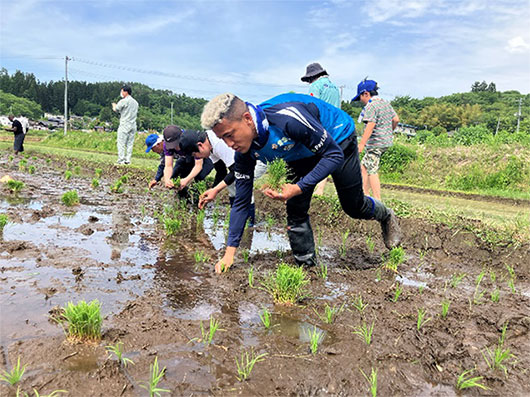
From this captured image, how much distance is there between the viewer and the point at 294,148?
3268 mm

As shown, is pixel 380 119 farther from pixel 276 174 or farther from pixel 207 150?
pixel 276 174

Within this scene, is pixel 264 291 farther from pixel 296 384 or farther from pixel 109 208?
pixel 109 208

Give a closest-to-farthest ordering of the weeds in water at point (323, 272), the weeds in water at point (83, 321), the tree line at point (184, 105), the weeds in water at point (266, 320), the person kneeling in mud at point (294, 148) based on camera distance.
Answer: the weeds in water at point (83, 321) → the weeds in water at point (266, 320) → the person kneeling in mud at point (294, 148) → the weeds in water at point (323, 272) → the tree line at point (184, 105)

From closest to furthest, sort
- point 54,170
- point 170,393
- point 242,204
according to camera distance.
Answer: point 170,393 < point 242,204 < point 54,170

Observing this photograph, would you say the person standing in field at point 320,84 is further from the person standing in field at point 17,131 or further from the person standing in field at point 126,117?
the person standing in field at point 17,131

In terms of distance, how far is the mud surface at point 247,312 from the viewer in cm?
198

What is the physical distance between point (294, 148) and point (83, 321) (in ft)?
6.39

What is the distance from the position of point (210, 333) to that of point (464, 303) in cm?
202

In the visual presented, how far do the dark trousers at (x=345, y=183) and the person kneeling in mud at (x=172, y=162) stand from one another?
218 centimetres

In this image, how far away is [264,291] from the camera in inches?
125

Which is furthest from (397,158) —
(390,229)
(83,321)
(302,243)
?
(83,321)

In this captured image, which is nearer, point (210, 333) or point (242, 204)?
point (210, 333)

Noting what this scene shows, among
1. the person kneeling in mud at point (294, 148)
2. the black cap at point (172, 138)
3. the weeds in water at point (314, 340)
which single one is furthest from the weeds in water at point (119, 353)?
the black cap at point (172, 138)

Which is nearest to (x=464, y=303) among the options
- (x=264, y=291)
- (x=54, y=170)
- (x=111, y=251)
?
(x=264, y=291)
